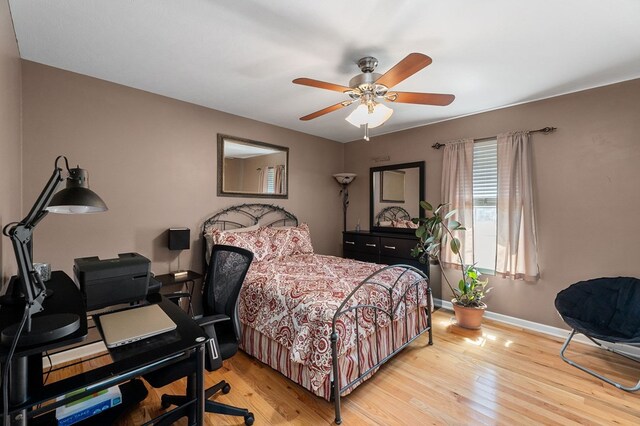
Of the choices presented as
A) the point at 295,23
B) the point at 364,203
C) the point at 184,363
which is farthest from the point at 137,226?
the point at 364,203

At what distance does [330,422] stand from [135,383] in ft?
4.46

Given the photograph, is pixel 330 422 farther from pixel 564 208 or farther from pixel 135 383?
pixel 564 208

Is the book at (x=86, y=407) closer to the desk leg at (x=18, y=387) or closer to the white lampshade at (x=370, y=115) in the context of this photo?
the desk leg at (x=18, y=387)

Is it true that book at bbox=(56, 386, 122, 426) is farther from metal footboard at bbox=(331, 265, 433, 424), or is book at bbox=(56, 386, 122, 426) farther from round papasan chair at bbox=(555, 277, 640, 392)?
round papasan chair at bbox=(555, 277, 640, 392)

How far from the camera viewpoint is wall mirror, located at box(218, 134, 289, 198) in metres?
3.59

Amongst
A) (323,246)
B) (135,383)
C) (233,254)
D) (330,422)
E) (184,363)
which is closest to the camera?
(184,363)

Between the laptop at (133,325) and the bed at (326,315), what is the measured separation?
0.94 metres

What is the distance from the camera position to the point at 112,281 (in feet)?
4.55

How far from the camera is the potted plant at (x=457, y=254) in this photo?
10.6 feet

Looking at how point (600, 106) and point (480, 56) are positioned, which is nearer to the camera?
point (480, 56)

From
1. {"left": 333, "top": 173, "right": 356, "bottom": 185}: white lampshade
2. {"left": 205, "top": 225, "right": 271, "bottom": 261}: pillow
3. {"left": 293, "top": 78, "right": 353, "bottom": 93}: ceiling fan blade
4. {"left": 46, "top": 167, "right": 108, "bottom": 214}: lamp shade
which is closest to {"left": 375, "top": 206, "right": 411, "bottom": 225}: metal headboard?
{"left": 333, "top": 173, "right": 356, "bottom": 185}: white lampshade

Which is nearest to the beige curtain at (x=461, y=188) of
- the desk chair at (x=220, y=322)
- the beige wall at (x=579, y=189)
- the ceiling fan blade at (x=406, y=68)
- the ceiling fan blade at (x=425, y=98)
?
the beige wall at (x=579, y=189)

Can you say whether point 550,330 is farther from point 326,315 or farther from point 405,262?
point 326,315

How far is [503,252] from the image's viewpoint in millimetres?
3328
